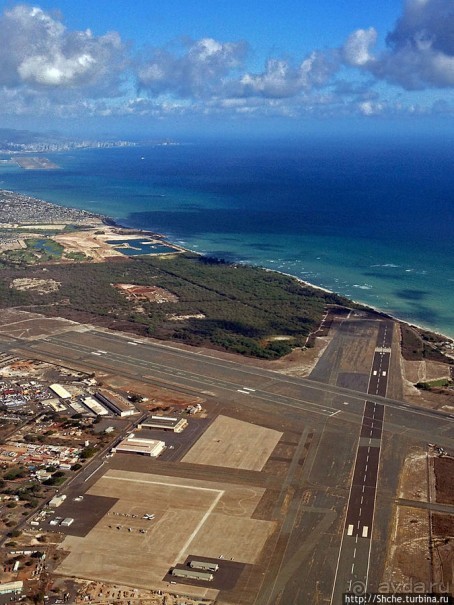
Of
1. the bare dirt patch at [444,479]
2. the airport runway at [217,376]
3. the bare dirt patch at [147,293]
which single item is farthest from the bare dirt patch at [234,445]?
the bare dirt patch at [147,293]

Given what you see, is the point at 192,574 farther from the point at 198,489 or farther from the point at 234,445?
the point at 234,445

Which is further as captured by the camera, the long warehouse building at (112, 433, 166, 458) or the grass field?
the long warehouse building at (112, 433, 166, 458)

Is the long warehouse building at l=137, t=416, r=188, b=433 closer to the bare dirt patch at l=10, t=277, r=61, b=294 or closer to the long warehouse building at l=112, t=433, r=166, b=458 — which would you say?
the long warehouse building at l=112, t=433, r=166, b=458

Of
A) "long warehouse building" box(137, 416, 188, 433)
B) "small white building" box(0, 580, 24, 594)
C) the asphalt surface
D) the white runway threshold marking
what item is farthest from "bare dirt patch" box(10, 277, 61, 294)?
"small white building" box(0, 580, 24, 594)

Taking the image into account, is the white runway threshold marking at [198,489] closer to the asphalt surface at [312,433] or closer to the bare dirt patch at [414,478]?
the asphalt surface at [312,433]

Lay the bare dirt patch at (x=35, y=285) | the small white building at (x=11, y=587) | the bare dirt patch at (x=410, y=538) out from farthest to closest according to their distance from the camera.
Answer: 1. the bare dirt patch at (x=35, y=285)
2. the bare dirt patch at (x=410, y=538)
3. the small white building at (x=11, y=587)

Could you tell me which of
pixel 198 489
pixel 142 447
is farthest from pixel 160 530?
pixel 142 447

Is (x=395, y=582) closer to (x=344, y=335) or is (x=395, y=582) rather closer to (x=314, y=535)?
(x=314, y=535)

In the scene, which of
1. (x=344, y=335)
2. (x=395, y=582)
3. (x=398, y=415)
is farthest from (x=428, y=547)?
(x=344, y=335)
